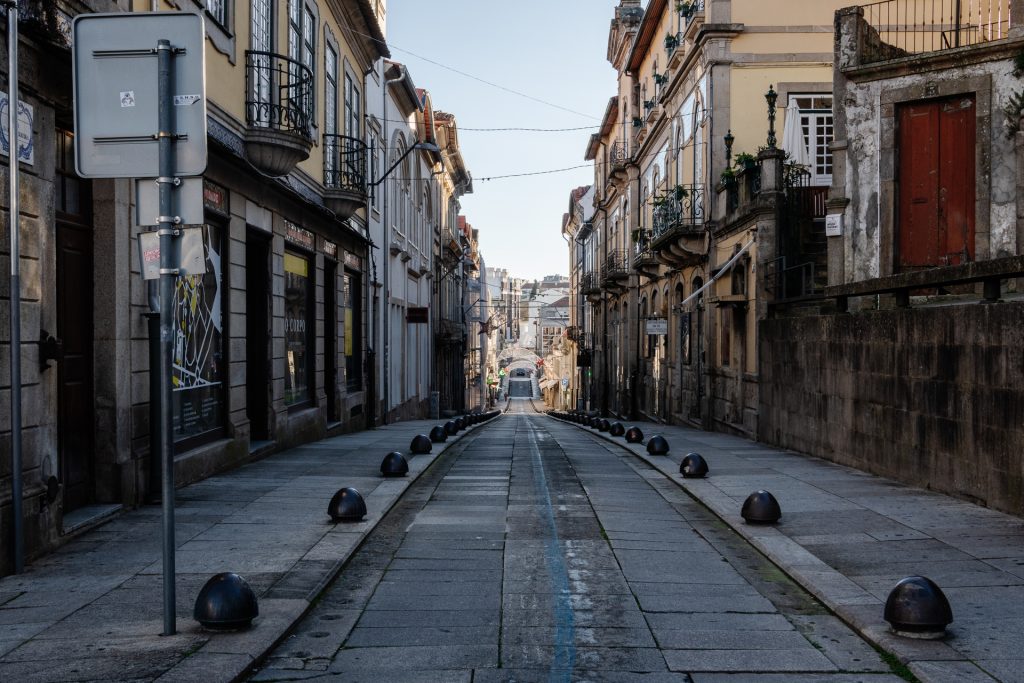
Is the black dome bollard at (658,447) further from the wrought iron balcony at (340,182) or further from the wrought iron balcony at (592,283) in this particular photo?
the wrought iron balcony at (592,283)

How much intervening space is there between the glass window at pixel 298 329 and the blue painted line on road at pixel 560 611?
27.6 feet

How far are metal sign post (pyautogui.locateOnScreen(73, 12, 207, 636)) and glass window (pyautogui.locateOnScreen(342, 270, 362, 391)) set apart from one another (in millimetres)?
18264

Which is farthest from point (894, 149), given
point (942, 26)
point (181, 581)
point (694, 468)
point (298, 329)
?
point (181, 581)

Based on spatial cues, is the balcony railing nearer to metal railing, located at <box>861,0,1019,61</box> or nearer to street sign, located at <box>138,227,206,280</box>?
metal railing, located at <box>861,0,1019,61</box>

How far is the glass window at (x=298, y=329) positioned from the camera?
1798 centimetres

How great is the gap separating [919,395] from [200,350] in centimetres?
906

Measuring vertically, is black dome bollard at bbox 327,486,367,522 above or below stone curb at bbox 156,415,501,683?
above

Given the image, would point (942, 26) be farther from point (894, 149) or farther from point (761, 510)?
point (761, 510)

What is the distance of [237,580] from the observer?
6.02 meters

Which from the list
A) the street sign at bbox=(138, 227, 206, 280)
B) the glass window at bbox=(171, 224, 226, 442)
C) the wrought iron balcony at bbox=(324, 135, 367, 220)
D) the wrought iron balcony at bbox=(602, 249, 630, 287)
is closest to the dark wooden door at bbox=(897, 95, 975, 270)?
the wrought iron balcony at bbox=(324, 135, 367, 220)

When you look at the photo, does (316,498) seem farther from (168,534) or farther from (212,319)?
(168,534)

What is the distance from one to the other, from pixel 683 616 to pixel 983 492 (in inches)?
213

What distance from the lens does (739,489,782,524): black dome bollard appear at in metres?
9.74

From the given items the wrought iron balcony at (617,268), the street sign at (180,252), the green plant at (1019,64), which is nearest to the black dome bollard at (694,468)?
the green plant at (1019,64)
